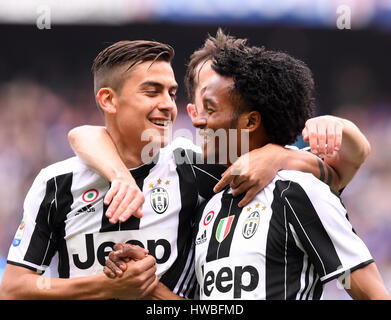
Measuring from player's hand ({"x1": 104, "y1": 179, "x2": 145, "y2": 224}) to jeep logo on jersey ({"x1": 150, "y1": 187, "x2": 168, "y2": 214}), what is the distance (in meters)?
0.31

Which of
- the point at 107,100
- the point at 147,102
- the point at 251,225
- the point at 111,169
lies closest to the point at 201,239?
the point at 251,225

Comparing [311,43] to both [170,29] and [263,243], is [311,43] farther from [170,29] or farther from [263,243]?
[263,243]

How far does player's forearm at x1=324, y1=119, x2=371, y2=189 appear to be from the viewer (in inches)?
96.6

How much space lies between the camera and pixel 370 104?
310 inches

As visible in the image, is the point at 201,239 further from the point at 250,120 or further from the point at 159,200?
the point at 250,120

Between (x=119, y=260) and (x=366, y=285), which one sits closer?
(x=366, y=285)

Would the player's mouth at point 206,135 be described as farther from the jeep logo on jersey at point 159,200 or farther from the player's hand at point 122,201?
the player's hand at point 122,201

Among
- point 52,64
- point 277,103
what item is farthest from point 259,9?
point 277,103

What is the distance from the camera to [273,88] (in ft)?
8.77

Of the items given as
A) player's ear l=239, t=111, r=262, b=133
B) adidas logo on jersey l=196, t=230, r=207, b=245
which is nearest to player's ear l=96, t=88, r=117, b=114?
player's ear l=239, t=111, r=262, b=133

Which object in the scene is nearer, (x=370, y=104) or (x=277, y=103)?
(x=277, y=103)

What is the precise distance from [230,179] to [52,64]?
607 centimetres

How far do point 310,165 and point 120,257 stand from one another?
2.96 ft

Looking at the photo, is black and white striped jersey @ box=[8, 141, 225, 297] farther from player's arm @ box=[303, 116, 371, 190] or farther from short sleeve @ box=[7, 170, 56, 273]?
player's arm @ box=[303, 116, 371, 190]
